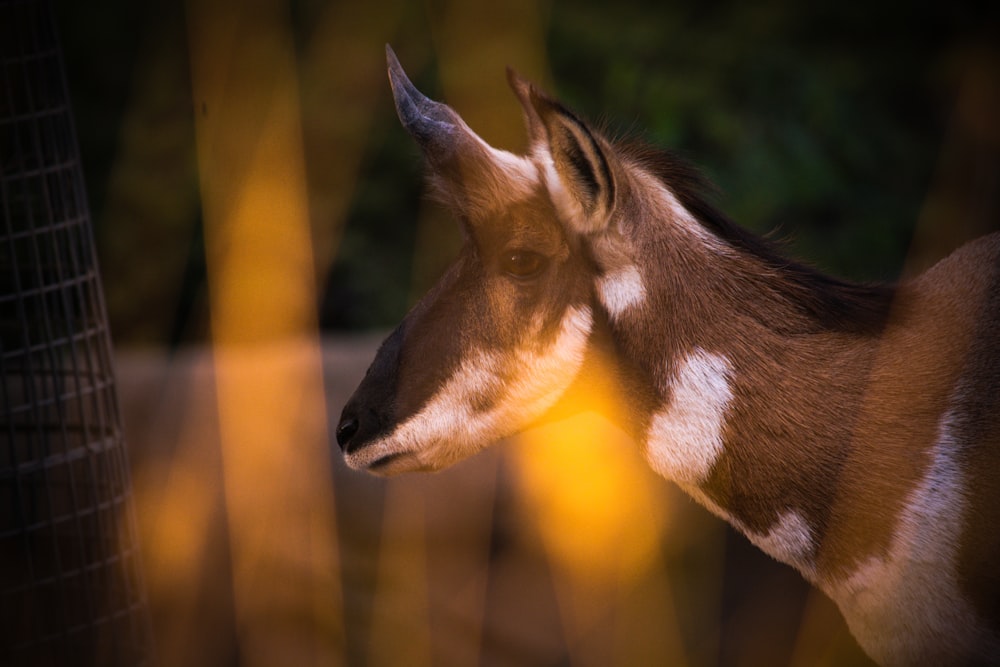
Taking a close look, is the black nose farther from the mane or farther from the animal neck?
the mane

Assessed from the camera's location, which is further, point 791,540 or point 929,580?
point 791,540

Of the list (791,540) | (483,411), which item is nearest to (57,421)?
(483,411)

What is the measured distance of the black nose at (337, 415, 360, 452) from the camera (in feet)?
7.60

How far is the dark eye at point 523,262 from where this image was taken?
2139 mm

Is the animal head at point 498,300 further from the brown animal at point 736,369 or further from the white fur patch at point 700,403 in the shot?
the white fur patch at point 700,403

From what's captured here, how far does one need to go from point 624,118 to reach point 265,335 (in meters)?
2.41

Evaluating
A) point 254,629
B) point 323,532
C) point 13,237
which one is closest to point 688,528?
point 323,532

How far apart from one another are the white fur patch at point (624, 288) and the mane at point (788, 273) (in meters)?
0.24

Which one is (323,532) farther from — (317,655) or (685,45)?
(685,45)

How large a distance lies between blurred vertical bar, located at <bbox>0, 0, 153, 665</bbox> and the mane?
168 cm

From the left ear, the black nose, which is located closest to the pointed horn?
the left ear

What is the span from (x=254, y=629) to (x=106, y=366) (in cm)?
129

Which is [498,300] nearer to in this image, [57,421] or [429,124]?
[429,124]

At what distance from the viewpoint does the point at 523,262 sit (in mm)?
2150
